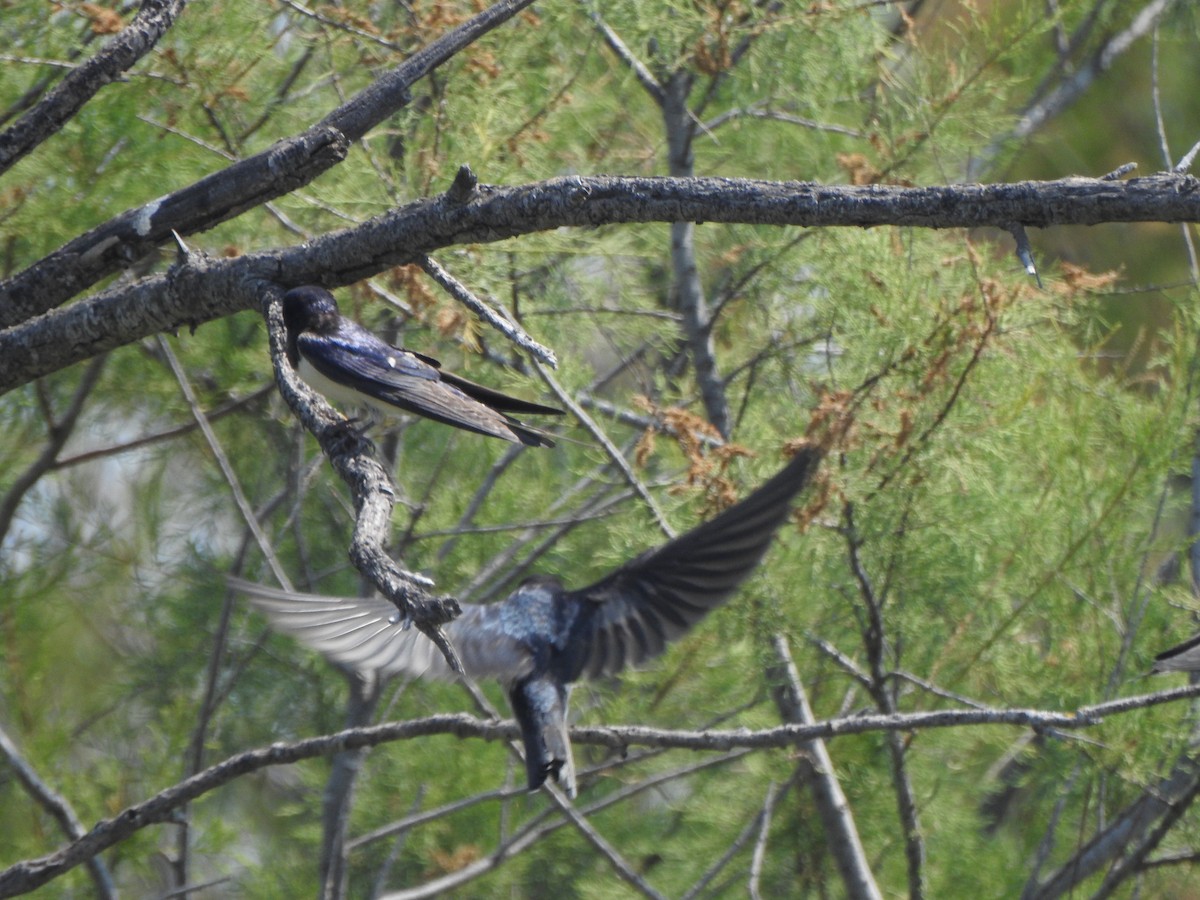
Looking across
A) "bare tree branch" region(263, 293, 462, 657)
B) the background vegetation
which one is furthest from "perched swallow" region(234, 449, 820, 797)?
"bare tree branch" region(263, 293, 462, 657)

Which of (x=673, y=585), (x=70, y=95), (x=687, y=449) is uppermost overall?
(x=70, y=95)

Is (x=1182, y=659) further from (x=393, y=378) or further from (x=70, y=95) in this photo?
(x=70, y=95)

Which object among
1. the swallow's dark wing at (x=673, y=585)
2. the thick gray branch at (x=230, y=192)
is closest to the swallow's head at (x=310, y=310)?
the thick gray branch at (x=230, y=192)

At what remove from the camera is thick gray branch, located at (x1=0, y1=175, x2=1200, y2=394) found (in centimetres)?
182

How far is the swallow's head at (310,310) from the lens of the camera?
2.79m

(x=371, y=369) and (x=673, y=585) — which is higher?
(x=371, y=369)

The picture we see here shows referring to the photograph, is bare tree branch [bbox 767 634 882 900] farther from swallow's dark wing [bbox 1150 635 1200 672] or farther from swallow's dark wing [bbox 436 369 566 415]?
swallow's dark wing [bbox 436 369 566 415]

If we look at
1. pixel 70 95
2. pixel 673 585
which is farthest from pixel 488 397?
pixel 70 95

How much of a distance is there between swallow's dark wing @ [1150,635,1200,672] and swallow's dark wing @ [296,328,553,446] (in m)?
1.34

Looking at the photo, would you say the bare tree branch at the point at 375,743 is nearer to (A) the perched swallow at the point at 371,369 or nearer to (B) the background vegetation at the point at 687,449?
(B) the background vegetation at the point at 687,449

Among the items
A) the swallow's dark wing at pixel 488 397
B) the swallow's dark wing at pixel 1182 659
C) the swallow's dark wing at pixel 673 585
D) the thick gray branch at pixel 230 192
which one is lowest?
the swallow's dark wing at pixel 1182 659

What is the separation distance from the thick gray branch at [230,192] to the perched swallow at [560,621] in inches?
24.3

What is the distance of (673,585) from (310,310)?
0.90 meters

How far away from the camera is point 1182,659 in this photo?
9.71 feet
